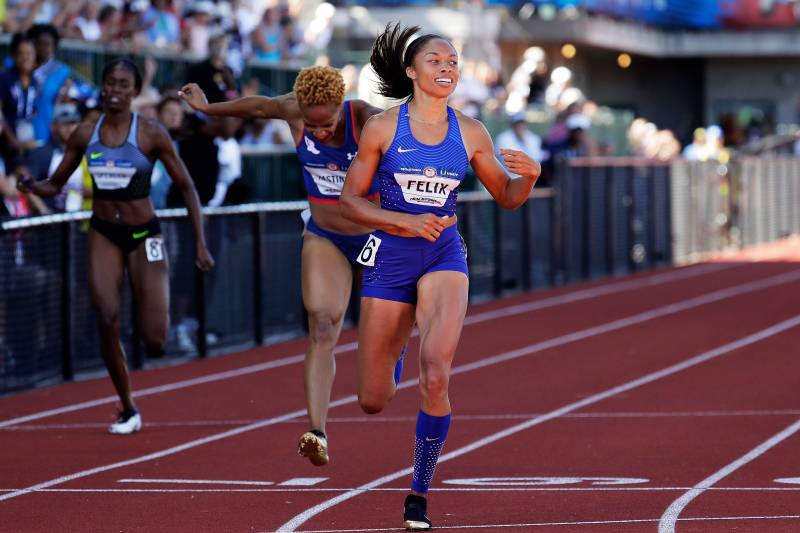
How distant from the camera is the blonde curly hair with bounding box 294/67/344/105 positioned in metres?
9.45

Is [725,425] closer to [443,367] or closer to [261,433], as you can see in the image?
[261,433]

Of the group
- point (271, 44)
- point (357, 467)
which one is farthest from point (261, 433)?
point (271, 44)

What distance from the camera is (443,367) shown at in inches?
312

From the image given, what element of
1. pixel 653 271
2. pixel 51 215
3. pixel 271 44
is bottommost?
pixel 653 271

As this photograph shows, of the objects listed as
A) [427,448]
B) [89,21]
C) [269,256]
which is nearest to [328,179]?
[427,448]

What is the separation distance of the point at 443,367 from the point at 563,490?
142cm

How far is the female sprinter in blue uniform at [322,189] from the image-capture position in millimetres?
9516

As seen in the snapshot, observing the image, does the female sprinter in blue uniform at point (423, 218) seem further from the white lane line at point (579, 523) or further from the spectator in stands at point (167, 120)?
the spectator in stands at point (167, 120)

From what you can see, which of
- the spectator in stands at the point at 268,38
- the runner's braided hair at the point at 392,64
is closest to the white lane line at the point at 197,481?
the runner's braided hair at the point at 392,64

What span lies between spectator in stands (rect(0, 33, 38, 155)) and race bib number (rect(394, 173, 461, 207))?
826 cm

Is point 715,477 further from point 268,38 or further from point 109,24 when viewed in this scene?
point 268,38

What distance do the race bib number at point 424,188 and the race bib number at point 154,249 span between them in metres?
3.75

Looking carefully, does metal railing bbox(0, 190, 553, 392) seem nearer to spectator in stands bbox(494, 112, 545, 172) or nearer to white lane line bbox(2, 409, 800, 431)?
spectator in stands bbox(494, 112, 545, 172)

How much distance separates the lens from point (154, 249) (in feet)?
37.9
